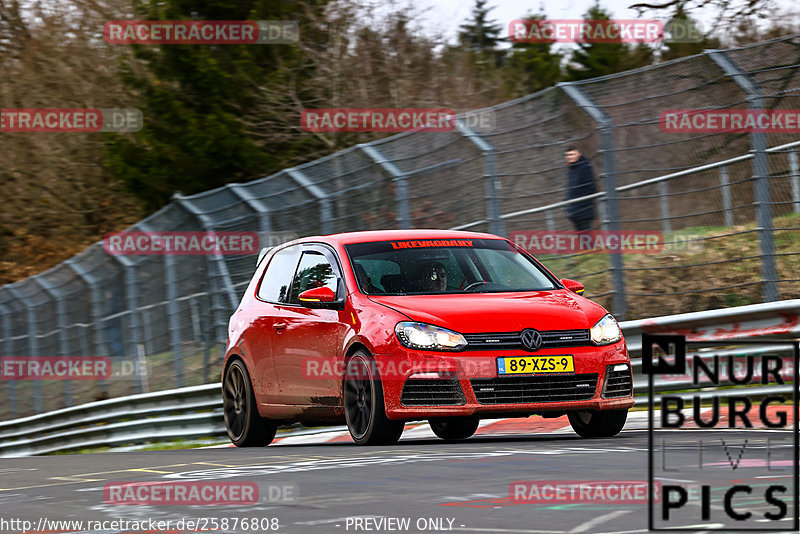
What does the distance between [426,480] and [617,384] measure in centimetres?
272

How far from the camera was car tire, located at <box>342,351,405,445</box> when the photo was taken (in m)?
9.09

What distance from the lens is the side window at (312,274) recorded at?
10.5 m

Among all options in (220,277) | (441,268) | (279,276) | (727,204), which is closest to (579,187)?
(727,204)

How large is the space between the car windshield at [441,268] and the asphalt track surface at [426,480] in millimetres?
1124

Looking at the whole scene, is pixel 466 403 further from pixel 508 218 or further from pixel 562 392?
pixel 508 218

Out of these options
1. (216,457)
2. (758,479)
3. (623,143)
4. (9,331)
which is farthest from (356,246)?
(9,331)

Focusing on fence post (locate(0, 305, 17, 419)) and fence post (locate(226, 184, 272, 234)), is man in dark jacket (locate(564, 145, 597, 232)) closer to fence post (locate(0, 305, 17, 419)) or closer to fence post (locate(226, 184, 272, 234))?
fence post (locate(226, 184, 272, 234))

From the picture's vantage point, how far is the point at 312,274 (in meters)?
10.8

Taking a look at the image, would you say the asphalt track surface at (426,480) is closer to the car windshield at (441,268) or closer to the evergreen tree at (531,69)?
the car windshield at (441,268)

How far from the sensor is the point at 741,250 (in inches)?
472

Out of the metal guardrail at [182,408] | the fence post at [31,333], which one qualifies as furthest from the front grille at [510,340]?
the fence post at [31,333]

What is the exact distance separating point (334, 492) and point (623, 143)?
6235 millimetres

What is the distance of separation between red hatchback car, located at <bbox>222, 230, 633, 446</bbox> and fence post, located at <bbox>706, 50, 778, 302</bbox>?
5.66 ft

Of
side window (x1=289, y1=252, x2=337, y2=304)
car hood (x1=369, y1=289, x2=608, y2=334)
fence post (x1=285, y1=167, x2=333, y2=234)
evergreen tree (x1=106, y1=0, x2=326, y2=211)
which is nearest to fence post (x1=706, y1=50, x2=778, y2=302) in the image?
car hood (x1=369, y1=289, x2=608, y2=334)
